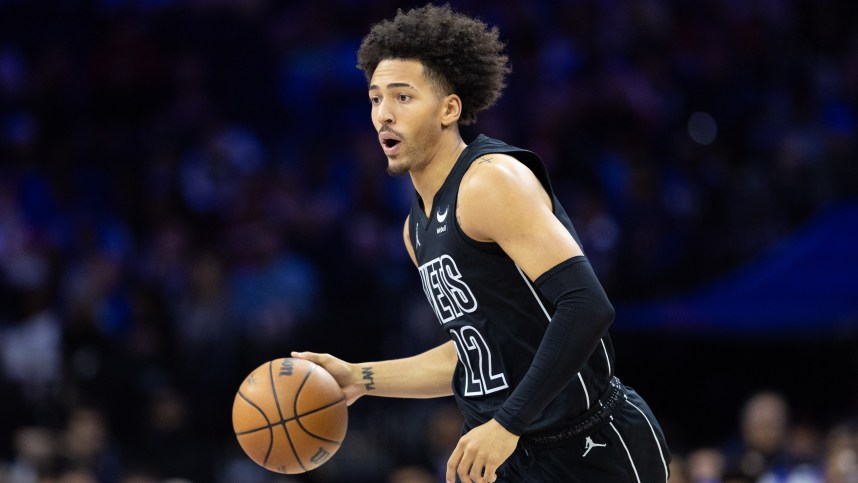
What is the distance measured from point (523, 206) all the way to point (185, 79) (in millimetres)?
11350

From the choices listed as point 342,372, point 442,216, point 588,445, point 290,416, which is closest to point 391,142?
point 442,216

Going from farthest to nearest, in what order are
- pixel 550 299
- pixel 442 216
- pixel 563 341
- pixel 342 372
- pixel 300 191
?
pixel 300 191
pixel 342 372
pixel 442 216
pixel 550 299
pixel 563 341

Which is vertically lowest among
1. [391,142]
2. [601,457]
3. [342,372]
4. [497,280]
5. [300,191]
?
[601,457]

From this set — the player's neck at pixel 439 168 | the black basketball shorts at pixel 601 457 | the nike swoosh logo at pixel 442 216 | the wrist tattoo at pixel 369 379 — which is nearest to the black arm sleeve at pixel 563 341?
the black basketball shorts at pixel 601 457

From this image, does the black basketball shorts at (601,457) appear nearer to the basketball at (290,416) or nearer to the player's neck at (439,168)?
the basketball at (290,416)

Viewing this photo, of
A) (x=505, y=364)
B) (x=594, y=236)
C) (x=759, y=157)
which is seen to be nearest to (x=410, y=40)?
(x=505, y=364)

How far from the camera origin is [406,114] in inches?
190

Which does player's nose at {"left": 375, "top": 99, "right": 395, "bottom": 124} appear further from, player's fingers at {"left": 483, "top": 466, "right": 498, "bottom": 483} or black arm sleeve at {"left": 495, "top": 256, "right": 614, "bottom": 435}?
player's fingers at {"left": 483, "top": 466, "right": 498, "bottom": 483}

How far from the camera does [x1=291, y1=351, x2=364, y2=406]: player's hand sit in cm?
534

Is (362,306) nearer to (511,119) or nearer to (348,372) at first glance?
(511,119)

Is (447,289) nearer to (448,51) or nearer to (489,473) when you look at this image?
(489,473)

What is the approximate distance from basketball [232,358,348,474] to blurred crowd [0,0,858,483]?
448 centimetres

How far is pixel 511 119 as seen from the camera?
554 inches

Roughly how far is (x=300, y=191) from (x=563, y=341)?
32.8ft
